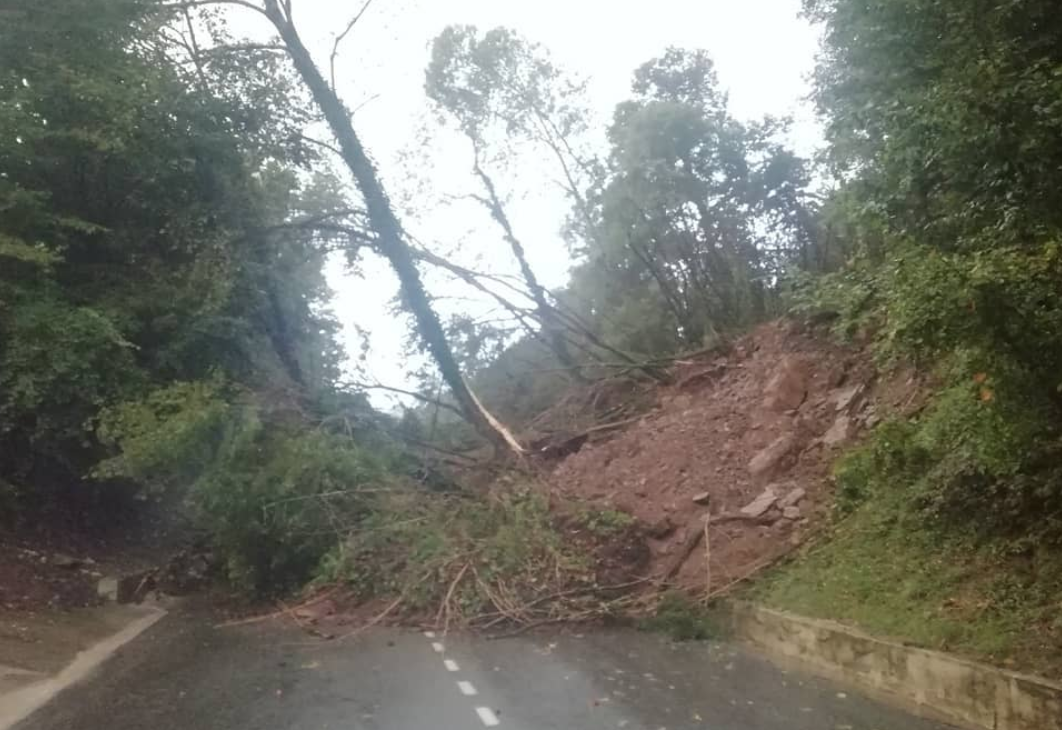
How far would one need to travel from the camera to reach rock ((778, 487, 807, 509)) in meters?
17.5

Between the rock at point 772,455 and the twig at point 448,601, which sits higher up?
the rock at point 772,455

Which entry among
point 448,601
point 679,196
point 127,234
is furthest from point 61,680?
point 679,196

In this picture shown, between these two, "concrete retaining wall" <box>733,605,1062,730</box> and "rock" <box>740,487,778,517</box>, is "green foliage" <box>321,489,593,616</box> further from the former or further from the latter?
"concrete retaining wall" <box>733,605,1062,730</box>

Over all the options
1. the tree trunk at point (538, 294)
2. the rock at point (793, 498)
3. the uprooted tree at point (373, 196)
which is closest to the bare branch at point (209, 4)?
the uprooted tree at point (373, 196)

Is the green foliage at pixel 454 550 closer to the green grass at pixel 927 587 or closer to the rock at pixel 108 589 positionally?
the green grass at pixel 927 587

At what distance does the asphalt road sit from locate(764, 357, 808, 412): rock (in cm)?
682

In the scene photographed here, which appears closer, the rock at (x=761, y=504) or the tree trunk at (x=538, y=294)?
the rock at (x=761, y=504)

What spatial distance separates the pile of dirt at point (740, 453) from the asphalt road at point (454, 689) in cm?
263

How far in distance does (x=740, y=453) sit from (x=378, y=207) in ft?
33.3

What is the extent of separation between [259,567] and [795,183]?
23.1m

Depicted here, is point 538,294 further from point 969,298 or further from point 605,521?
point 969,298

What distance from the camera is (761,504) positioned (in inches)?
703

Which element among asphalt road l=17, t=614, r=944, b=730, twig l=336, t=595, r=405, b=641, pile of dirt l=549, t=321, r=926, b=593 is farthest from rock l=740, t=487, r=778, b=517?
twig l=336, t=595, r=405, b=641

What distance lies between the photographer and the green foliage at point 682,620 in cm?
1509
